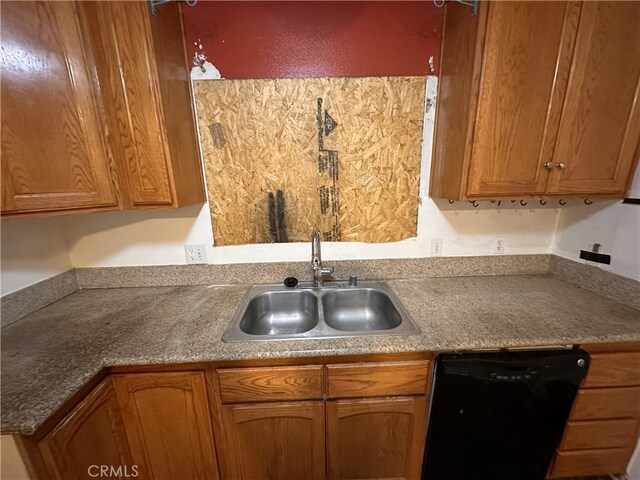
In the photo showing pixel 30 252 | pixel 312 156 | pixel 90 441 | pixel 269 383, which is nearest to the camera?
pixel 90 441

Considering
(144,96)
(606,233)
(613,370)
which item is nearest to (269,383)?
(144,96)

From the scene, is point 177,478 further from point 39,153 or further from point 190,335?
point 39,153

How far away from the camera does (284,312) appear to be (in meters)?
1.50

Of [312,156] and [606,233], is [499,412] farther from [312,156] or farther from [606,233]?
[312,156]

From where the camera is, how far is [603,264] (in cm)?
134

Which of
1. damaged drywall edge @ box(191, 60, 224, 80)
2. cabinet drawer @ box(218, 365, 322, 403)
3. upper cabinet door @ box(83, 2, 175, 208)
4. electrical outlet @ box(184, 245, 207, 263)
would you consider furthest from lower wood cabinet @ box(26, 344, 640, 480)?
damaged drywall edge @ box(191, 60, 224, 80)

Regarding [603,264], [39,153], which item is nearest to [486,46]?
[603,264]

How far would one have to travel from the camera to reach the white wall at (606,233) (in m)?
1.22

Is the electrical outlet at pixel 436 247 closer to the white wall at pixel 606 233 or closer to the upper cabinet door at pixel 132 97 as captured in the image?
the white wall at pixel 606 233

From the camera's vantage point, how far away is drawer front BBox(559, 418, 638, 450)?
1.16 meters

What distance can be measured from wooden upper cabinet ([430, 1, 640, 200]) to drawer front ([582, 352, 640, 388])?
731 millimetres

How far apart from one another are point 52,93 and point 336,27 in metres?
1.26

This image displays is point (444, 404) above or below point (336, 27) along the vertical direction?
below

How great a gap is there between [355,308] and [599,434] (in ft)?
4.02
